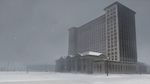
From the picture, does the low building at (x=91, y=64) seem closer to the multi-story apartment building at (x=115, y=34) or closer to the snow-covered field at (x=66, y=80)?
the multi-story apartment building at (x=115, y=34)

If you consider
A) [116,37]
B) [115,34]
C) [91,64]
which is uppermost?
[115,34]

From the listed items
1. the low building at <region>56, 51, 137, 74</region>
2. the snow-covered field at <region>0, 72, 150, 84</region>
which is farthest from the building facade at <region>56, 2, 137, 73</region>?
the snow-covered field at <region>0, 72, 150, 84</region>

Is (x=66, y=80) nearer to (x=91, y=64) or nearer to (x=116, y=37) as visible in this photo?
(x=91, y=64)

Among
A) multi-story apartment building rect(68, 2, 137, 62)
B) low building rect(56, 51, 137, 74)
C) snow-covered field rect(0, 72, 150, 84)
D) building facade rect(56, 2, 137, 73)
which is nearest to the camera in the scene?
snow-covered field rect(0, 72, 150, 84)

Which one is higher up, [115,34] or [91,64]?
[115,34]

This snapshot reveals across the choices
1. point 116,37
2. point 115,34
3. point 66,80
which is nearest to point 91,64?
point 116,37

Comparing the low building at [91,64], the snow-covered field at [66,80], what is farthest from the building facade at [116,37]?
the snow-covered field at [66,80]

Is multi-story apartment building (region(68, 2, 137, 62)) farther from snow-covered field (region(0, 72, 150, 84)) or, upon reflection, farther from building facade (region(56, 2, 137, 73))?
snow-covered field (region(0, 72, 150, 84))

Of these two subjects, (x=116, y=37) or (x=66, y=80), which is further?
(x=116, y=37)

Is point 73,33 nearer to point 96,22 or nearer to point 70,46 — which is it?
point 70,46

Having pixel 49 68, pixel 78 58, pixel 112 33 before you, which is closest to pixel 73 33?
pixel 49 68

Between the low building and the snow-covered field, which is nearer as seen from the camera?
the snow-covered field

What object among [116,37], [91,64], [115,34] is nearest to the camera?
[91,64]

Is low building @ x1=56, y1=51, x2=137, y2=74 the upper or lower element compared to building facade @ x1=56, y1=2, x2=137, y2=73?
lower
